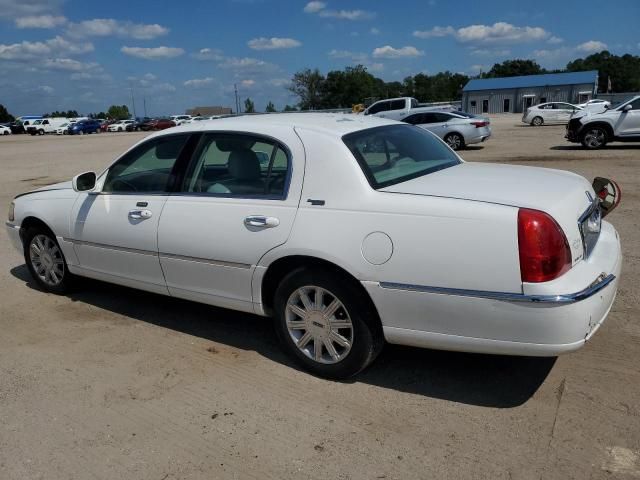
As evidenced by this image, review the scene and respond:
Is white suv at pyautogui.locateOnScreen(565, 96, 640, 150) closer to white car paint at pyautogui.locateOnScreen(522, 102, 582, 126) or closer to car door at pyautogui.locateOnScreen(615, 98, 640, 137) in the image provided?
car door at pyautogui.locateOnScreen(615, 98, 640, 137)

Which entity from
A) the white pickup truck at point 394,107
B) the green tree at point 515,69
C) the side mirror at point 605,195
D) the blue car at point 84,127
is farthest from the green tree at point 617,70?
the side mirror at point 605,195

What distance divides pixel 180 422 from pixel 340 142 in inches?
75.8

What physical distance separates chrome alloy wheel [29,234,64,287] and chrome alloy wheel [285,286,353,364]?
2778 mm

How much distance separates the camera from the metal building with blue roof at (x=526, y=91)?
225 feet

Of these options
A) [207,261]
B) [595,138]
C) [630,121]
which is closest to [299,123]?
[207,261]

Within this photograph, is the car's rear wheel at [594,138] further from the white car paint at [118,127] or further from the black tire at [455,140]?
the white car paint at [118,127]

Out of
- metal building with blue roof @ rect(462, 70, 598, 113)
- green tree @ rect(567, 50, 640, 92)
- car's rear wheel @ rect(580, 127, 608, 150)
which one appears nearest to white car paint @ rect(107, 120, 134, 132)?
metal building with blue roof @ rect(462, 70, 598, 113)

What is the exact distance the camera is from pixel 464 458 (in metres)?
2.85

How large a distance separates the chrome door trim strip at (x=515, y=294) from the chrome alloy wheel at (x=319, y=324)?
0.44 metres

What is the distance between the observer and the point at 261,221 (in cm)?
364

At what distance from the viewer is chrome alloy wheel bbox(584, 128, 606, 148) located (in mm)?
17281

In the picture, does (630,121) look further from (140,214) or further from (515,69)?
(515,69)

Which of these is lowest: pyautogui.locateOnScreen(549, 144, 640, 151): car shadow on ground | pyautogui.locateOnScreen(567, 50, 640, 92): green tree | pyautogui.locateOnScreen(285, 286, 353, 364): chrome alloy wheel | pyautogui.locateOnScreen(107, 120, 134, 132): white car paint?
pyautogui.locateOnScreen(285, 286, 353, 364): chrome alloy wheel

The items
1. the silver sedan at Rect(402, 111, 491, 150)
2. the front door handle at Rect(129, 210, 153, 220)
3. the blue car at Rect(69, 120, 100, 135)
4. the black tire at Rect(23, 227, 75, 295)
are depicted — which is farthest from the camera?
the blue car at Rect(69, 120, 100, 135)
